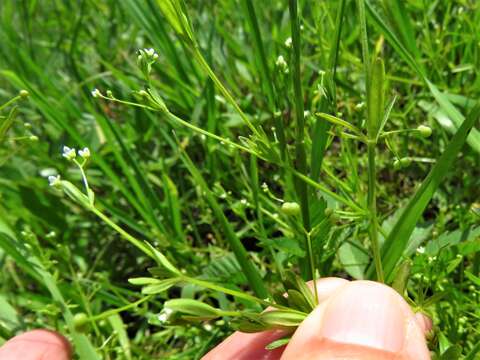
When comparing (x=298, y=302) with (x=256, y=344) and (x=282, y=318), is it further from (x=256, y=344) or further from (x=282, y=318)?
(x=256, y=344)

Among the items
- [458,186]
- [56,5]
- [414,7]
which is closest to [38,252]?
[458,186]

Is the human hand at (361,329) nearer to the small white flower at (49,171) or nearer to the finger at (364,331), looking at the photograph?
the finger at (364,331)

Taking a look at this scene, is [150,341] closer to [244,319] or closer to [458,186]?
[244,319]

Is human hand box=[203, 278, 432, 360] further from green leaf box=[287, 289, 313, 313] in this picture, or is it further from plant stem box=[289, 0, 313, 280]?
plant stem box=[289, 0, 313, 280]

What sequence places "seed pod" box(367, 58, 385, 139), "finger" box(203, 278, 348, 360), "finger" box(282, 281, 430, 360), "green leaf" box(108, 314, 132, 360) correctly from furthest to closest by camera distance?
"green leaf" box(108, 314, 132, 360) < "finger" box(203, 278, 348, 360) < "finger" box(282, 281, 430, 360) < "seed pod" box(367, 58, 385, 139)

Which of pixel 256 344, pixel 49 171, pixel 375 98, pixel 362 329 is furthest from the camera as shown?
pixel 49 171

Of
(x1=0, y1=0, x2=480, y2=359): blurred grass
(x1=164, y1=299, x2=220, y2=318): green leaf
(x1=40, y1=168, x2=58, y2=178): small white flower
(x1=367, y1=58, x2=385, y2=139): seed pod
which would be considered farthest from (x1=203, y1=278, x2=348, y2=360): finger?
(x1=40, y1=168, x2=58, y2=178): small white flower

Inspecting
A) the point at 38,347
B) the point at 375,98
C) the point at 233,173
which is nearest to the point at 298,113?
the point at 375,98
